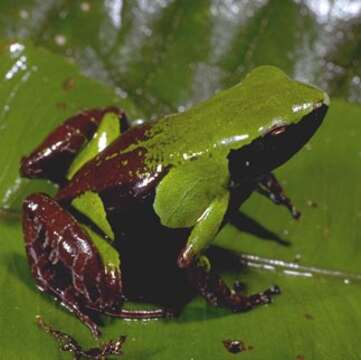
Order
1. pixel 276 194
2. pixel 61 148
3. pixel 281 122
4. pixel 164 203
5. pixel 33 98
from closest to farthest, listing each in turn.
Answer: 1. pixel 281 122
2. pixel 164 203
3. pixel 61 148
4. pixel 276 194
5. pixel 33 98

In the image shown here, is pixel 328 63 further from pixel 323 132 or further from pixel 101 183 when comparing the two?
pixel 101 183

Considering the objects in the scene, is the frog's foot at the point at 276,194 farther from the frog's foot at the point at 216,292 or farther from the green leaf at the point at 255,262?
the frog's foot at the point at 216,292

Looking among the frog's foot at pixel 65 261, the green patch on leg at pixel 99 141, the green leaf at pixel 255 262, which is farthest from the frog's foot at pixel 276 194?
the frog's foot at pixel 65 261

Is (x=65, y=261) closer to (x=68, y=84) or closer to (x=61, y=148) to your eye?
(x=61, y=148)

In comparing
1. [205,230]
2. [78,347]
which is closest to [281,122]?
[205,230]

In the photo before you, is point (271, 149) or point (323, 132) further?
point (323, 132)

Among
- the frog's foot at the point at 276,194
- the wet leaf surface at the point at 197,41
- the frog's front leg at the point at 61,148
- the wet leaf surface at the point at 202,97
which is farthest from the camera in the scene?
the wet leaf surface at the point at 197,41

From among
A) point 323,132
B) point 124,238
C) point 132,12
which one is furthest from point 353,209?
point 132,12

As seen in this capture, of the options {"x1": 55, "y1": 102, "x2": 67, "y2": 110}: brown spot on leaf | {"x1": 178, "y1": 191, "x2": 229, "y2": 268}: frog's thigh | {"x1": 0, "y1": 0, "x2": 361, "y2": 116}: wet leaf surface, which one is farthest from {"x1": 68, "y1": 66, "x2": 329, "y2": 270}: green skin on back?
{"x1": 0, "y1": 0, "x2": 361, "y2": 116}: wet leaf surface
